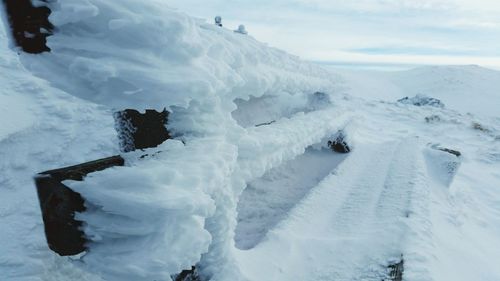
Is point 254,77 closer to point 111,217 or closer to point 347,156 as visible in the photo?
point 111,217

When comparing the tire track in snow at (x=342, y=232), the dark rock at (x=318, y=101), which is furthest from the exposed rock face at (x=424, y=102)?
the tire track in snow at (x=342, y=232)

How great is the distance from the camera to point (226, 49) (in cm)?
185

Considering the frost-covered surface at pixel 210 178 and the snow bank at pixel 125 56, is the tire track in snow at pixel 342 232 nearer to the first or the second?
the frost-covered surface at pixel 210 178

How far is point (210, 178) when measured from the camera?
1.35 m

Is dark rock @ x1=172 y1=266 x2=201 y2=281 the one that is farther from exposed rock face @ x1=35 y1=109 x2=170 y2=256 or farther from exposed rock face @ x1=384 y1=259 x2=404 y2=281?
exposed rock face @ x1=384 y1=259 x2=404 y2=281

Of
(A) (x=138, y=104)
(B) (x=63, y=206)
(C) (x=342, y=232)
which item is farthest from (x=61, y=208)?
(C) (x=342, y=232)

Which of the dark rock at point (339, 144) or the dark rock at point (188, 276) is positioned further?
the dark rock at point (339, 144)

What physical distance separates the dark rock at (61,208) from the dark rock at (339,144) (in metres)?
3.59

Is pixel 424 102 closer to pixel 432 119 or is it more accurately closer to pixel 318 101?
pixel 432 119

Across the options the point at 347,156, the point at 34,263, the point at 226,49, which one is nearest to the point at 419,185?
the point at 347,156

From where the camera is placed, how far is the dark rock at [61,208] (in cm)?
105

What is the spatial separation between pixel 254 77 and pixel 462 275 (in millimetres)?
1624

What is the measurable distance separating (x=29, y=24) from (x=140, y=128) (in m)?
0.53

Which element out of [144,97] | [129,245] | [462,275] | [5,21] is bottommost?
[462,275]
